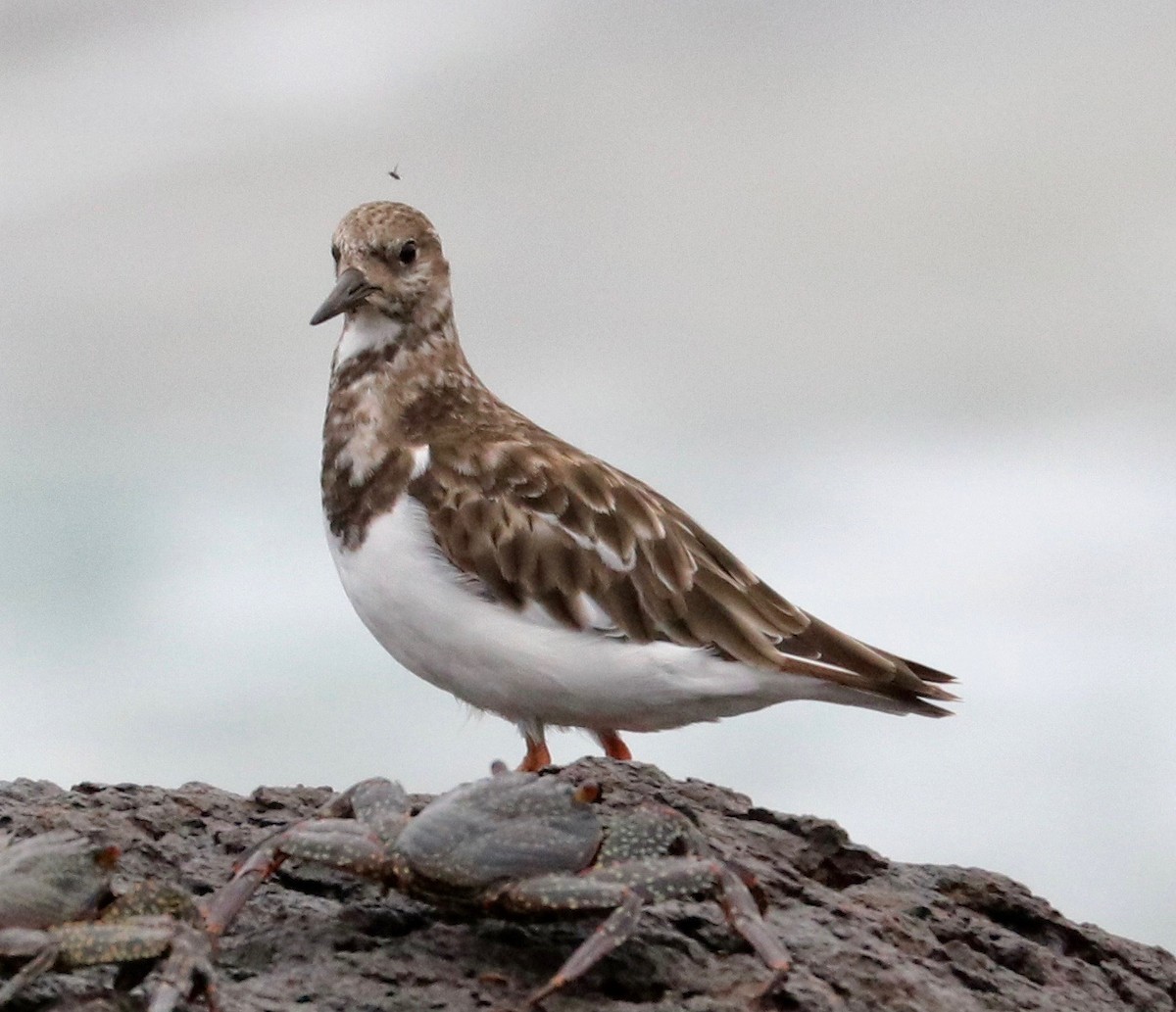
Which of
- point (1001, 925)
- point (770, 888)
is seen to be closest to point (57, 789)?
point (770, 888)

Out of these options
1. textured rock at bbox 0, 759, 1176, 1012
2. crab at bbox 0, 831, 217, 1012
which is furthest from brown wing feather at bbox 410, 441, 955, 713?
crab at bbox 0, 831, 217, 1012

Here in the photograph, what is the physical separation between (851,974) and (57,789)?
321cm

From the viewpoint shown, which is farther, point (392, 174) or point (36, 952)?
point (392, 174)

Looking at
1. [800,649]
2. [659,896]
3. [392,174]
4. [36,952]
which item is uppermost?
[392,174]

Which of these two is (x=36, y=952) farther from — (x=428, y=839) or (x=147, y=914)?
(x=428, y=839)

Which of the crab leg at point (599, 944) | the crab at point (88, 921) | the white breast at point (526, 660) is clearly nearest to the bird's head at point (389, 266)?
the white breast at point (526, 660)

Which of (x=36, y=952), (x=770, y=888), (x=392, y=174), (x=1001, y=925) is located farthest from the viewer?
(x=392, y=174)

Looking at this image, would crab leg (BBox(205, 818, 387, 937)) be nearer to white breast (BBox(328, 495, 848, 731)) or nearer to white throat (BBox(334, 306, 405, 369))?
white breast (BBox(328, 495, 848, 731))

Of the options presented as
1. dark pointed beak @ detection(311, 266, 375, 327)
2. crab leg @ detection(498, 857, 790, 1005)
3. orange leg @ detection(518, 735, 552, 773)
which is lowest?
crab leg @ detection(498, 857, 790, 1005)

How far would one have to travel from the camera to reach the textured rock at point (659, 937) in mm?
6078

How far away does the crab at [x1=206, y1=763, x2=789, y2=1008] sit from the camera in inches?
235

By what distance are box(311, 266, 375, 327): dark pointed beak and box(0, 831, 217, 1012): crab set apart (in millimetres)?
3438

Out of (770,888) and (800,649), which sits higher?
(800,649)

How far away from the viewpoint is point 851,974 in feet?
21.2
